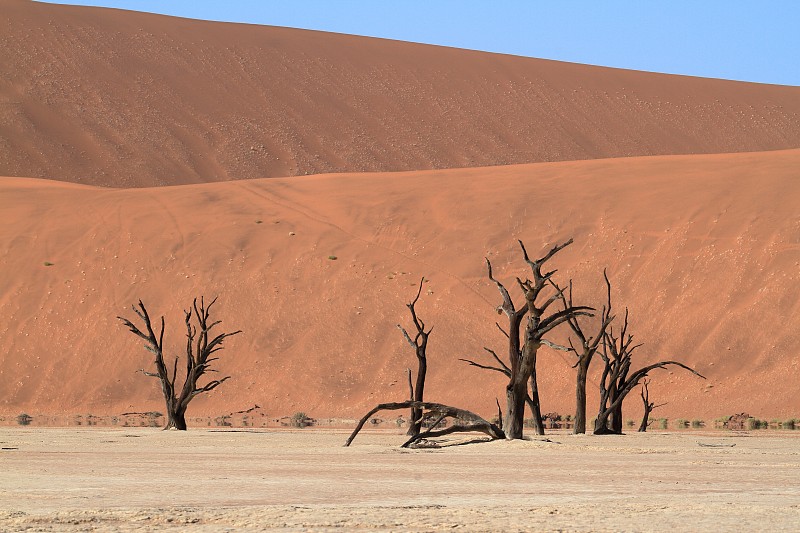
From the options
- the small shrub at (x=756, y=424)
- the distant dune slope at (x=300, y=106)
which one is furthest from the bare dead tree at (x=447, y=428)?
the distant dune slope at (x=300, y=106)

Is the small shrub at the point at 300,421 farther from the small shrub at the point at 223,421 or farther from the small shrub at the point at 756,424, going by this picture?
the small shrub at the point at 756,424

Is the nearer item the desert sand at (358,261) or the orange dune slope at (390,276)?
the desert sand at (358,261)

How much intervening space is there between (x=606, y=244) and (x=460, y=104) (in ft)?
161

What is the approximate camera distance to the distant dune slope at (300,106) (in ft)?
261

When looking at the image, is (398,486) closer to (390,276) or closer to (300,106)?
(390,276)

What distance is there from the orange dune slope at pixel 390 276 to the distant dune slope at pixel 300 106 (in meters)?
21.1

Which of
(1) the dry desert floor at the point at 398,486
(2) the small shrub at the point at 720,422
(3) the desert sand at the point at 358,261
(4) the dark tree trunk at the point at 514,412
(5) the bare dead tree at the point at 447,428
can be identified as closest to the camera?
(1) the dry desert floor at the point at 398,486

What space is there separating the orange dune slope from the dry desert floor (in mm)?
15554

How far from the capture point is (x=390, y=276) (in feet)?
155

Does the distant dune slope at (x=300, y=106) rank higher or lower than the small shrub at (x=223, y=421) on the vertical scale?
higher

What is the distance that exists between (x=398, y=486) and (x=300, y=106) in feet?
257

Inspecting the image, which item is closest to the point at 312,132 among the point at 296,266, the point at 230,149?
the point at 230,149

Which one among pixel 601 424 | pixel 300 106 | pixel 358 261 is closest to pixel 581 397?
pixel 601 424

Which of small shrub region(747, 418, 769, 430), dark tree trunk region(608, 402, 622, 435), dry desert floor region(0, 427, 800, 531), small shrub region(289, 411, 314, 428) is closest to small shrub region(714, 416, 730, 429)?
small shrub region(747, 418, 769, 430)
